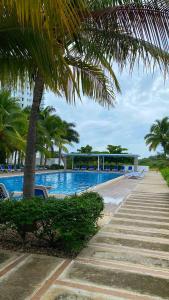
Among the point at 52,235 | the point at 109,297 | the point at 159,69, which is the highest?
the point at 159,69

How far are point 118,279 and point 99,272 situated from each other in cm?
30

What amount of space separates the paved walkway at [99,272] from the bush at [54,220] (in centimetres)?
36

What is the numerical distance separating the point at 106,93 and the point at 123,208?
13.6 ft

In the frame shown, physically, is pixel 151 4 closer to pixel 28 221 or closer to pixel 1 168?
pixel 28 221

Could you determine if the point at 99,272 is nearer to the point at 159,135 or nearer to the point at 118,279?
the point at 118,279

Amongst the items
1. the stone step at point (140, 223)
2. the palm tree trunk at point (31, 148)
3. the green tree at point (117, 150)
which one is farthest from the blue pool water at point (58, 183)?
the green tree at point (117, 150)

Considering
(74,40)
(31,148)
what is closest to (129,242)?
(31,148)

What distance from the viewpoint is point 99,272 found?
12.9ft

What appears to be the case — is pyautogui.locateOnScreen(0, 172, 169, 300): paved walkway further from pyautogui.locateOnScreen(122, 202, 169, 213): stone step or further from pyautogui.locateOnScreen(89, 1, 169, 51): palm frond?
pyautogui.locateOnScreen(122, 202, 169, 213): stone step

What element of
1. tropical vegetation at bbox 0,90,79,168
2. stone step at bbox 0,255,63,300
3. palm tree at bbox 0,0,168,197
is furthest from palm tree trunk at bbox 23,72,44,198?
tropical vegetation at bbox 0,90,79,168

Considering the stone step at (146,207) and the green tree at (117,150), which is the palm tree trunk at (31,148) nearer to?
the stone step at (146,207)

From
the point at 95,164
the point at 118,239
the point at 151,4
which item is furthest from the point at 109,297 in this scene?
the point at 95,164

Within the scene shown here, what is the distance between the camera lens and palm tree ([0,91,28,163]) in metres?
22.6

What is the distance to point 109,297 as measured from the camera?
127 inches
